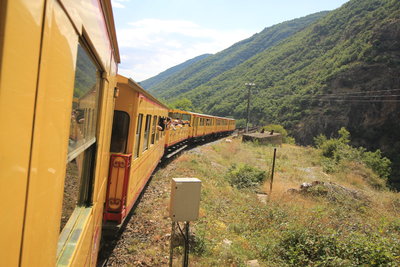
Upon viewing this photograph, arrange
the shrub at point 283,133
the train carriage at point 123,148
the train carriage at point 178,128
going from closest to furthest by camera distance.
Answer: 1. the train carriage at point 123,148
2. the train carriage at point 178,128
3. the shrub at point 283,133

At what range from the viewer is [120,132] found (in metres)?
5.23

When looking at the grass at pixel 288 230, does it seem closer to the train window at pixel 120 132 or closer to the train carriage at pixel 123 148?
the train carriage at pixel 123 148

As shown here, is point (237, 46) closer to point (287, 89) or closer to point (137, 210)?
point (287, 89)

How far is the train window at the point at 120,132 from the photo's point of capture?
519cm

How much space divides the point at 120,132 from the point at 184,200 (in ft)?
6.70

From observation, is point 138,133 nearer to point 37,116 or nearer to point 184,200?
point 184,200

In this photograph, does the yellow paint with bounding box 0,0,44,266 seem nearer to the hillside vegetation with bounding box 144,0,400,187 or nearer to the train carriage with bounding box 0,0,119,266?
the train carriage with bounding box 0,0,119,266

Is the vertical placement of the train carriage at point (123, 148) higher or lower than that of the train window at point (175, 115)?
lower

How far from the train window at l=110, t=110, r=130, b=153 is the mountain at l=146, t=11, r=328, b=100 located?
459ft

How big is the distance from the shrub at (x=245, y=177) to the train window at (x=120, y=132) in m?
6.89

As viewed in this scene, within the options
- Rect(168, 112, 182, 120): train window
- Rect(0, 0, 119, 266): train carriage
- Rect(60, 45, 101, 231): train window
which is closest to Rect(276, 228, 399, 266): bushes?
Rect(60, 45, 101, 231): train window

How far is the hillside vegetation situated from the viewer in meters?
49.7

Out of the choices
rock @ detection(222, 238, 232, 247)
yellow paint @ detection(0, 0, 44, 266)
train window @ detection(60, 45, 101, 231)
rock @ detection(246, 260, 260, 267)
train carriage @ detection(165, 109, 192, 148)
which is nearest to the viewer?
yellow paint @ detection(0, 0, 44, 266)

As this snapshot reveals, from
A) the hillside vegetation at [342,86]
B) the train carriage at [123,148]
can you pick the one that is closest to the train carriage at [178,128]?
the train carriage at [123,148]
